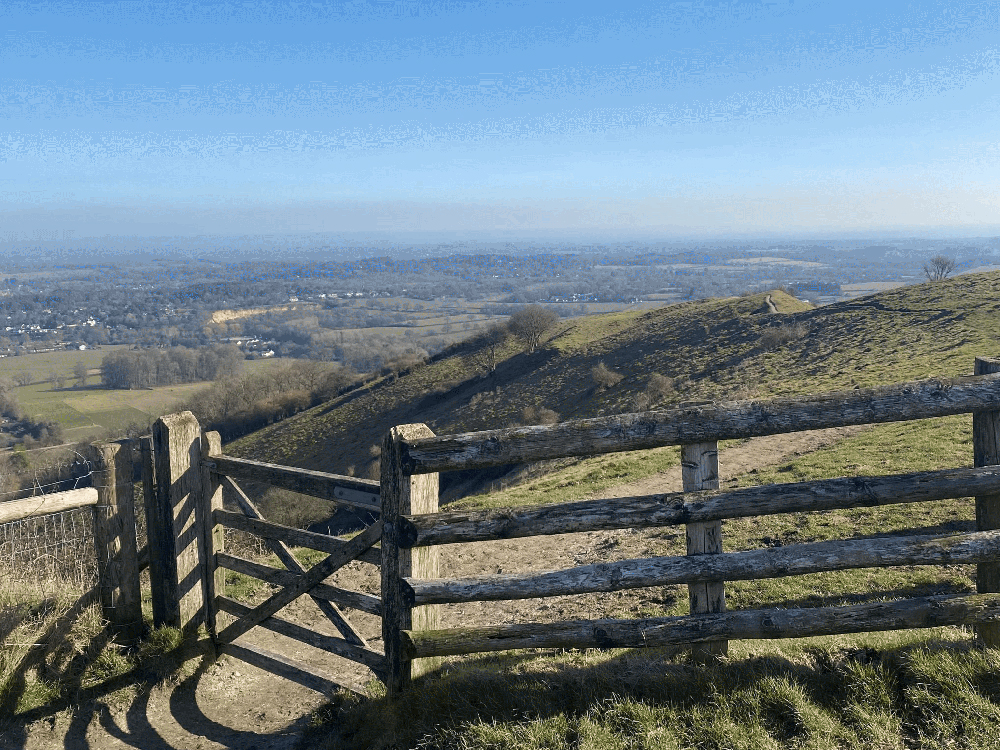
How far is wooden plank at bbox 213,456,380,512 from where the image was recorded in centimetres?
519

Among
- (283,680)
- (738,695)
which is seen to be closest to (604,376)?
(283,680)

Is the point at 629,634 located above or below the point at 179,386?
above

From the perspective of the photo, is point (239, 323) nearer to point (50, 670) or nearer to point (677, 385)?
point (677, 385)

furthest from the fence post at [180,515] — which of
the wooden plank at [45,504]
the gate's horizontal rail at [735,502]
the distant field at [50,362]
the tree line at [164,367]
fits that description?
the distant field at [50,362]

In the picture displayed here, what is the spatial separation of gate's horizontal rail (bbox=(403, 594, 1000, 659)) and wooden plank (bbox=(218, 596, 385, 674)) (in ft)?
3.33

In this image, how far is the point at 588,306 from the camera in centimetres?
15725

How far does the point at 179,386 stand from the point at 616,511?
101m

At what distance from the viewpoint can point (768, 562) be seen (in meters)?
4.21

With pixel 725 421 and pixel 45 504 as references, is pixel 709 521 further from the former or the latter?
pixel 45 504

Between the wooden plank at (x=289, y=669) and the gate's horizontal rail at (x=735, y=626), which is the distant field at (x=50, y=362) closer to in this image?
the wooden plank at (x=289, y=669)

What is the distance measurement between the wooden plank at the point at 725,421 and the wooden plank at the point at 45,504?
144 inches

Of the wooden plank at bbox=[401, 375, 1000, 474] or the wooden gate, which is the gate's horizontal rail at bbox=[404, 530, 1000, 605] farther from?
the wooden gate

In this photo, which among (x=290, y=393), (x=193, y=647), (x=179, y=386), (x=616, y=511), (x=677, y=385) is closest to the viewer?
(x=616, y=511)

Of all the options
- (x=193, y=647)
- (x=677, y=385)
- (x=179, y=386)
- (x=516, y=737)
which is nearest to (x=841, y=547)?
(x=516, y=737)
